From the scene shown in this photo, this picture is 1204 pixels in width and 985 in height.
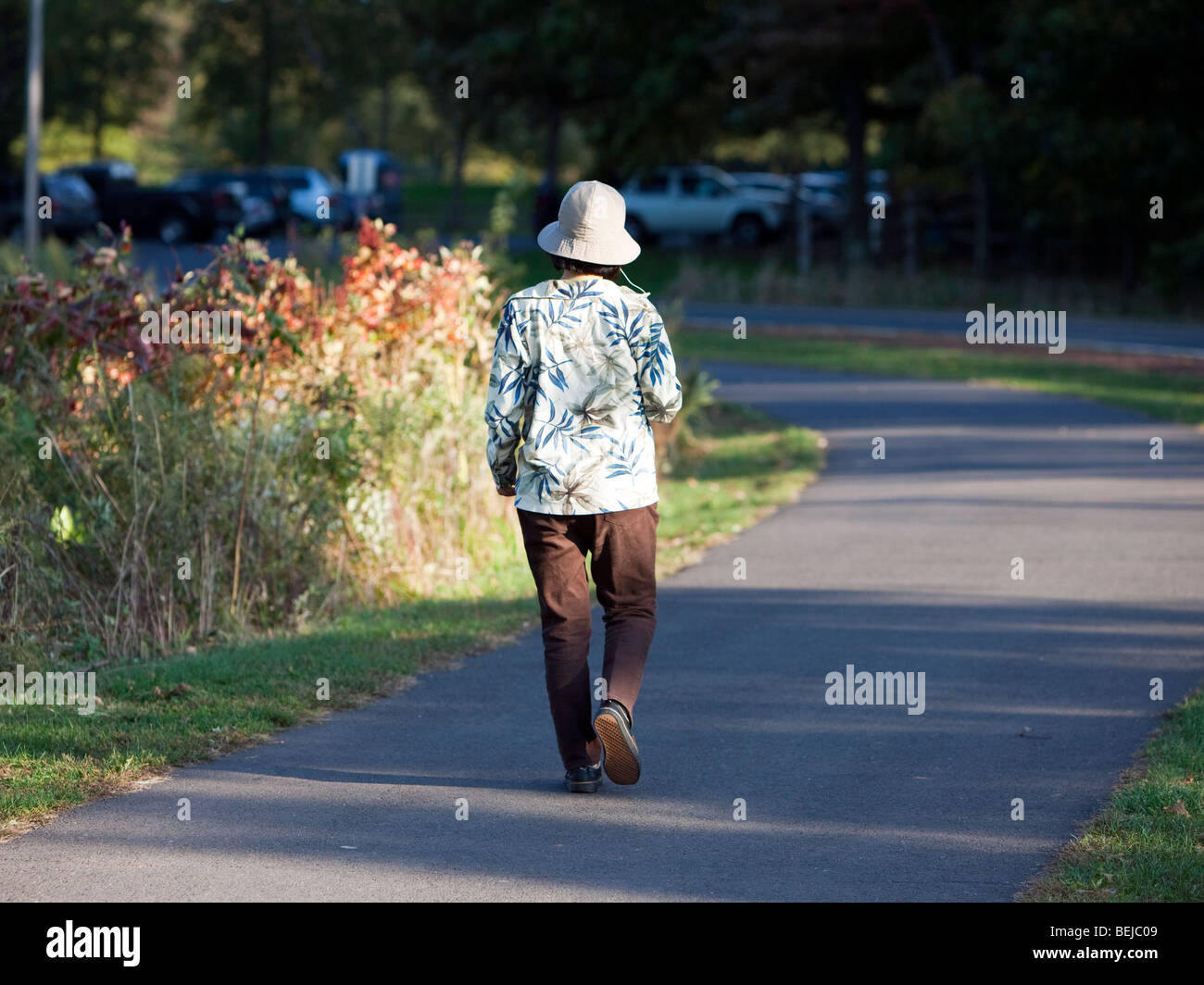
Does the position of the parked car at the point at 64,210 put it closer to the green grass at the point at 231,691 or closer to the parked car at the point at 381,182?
the parked car at the point at 381,182

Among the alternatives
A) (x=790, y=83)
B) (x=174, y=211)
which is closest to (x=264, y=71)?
(x=174, y=211)

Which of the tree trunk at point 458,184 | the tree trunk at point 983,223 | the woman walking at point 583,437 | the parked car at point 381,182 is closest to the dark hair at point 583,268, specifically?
the woman walking at point 583,437

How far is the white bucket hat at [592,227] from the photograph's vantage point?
549 centimetres

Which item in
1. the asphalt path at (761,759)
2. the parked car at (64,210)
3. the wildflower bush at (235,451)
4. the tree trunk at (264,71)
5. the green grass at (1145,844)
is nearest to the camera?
the green grass at (1145,844)

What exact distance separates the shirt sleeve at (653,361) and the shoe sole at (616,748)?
1001 millimetres

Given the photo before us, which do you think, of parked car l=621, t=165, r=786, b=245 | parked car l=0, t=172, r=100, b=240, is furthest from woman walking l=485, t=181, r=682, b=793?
parked car l=621, t=165, r=786, b=245

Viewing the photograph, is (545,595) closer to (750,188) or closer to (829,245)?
(829,245)

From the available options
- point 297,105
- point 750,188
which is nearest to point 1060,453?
point 750,188

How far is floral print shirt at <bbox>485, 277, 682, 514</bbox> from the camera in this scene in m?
5.52

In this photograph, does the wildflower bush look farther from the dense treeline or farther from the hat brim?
the dense treeline

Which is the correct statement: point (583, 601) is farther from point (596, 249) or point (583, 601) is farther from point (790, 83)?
point (790, 83)

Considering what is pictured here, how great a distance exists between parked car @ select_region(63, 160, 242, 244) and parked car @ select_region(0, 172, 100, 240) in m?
0.75

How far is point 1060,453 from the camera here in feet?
47.9

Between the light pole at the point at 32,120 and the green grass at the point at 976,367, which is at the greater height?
the light pole at the point at 32,120
